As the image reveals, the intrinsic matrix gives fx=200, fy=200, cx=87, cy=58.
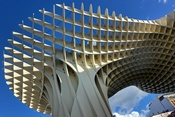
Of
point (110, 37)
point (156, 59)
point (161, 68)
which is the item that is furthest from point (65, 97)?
point (161, 68)

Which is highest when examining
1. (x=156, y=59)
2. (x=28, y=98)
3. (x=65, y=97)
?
(x=156, y=59)

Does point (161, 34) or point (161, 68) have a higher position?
point (161, 34)

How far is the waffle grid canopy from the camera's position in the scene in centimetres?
2122

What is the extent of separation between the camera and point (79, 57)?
24219mm

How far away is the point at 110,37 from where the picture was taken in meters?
26.2

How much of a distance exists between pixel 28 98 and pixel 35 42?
42.5 feet

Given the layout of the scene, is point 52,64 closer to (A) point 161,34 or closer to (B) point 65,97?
(B) point 65,97

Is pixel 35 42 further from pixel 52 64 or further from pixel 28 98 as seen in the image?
pixel 28 98

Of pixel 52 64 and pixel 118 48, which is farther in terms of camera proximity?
pixel 118 48

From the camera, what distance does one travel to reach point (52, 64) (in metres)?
22.9

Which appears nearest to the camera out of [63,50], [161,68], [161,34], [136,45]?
[63,50]

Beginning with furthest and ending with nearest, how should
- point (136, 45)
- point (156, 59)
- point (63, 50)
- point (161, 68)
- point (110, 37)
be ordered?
point (161, 68) < point (156, 59) < point (136, 45) < point (110, 37) < point (63, 50)

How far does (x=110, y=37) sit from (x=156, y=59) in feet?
46.5

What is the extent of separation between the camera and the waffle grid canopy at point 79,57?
21.2 m
